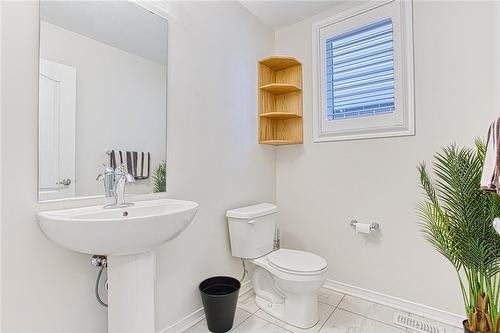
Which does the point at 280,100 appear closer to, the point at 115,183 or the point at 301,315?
the point at 115,183

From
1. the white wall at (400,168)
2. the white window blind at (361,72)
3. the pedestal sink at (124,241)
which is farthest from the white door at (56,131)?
the white window blind at (361,72)

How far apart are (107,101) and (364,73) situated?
6.13 ft

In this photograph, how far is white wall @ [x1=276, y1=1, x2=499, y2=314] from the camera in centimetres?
168

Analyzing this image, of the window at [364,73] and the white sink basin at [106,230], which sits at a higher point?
the window at [364,73]

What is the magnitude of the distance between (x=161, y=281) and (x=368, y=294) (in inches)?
62.0

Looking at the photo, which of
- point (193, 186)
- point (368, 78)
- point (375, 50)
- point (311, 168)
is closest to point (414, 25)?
point (375, 50)

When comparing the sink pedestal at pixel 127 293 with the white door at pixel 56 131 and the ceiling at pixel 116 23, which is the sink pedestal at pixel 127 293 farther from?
the ceiling at pixel 116 23

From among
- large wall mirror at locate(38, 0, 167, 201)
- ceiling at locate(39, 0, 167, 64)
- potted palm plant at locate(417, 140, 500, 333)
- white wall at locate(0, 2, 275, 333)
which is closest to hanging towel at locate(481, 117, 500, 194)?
potted palm plant at locate(417, 140, 500, 333)

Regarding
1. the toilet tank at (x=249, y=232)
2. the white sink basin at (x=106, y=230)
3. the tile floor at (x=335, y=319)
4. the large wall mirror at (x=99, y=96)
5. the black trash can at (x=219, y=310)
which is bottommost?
the tile floor at (x=335, y=319)

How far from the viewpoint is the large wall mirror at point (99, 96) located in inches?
46.8

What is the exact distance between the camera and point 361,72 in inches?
84.1

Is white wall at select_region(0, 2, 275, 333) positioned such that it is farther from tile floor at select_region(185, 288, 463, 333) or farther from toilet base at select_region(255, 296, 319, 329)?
toilet base at select_region(255, 296, 319, 329)

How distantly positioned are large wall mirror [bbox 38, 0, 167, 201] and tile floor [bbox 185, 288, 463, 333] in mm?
1095

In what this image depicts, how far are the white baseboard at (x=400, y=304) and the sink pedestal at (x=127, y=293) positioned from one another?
162cm
